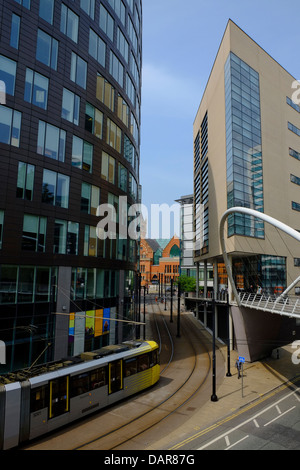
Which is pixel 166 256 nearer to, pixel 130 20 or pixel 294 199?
pixel 294 199

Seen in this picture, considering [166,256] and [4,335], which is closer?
[4,335]

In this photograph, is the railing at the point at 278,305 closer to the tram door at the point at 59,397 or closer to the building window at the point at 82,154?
the tram door at the point at 59,397

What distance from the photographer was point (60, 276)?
2670cm

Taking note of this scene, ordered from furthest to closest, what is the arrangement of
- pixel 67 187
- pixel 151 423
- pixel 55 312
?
1. pixel 67 187
2. pixel 55 312
3. pixel 151 423

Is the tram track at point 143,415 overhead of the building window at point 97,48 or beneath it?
beneath

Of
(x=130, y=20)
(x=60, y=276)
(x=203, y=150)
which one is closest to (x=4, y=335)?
(x=60, y=276)

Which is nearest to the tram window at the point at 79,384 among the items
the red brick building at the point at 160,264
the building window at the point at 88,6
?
the building window at the point at 88,6

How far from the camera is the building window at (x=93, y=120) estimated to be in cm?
3091

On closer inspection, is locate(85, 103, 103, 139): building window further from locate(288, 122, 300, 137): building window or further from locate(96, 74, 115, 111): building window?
locate(288, 122, 300, 137): building window

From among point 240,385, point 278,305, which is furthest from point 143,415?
point 278,305

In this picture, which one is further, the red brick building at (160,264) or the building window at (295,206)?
the red brick building at (160,264)

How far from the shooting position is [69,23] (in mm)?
29078

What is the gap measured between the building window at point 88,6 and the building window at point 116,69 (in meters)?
4.39

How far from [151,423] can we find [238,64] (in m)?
42.8
